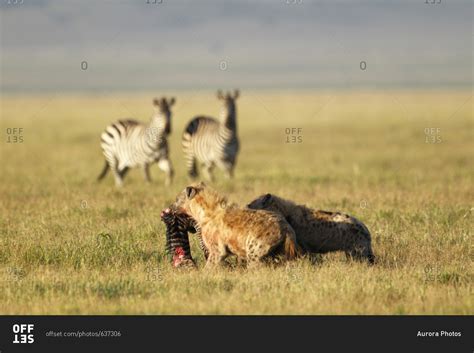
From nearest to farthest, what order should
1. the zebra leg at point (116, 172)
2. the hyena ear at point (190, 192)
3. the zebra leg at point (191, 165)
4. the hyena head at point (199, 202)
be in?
the hyena head at point (199, 202) → the hyena ear at point (190, 192) → the zebra leg at point (116, 172) → the zebra leg at point (191, 165)

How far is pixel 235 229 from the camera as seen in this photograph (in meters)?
10.0

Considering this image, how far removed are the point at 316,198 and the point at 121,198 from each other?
401cm

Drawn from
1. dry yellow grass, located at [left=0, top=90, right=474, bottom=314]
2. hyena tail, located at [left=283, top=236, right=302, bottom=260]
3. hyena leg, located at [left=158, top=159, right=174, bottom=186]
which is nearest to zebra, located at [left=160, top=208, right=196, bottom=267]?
dry yellow grass, located at [left=0, top=90, right=474, bottom=314]

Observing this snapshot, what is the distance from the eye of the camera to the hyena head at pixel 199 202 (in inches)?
411

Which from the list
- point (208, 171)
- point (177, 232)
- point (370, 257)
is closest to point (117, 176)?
point (208, 171)

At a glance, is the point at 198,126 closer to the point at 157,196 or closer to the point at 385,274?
the point at 157,196

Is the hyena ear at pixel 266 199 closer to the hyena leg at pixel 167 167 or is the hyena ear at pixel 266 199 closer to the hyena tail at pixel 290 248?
the hyena tail at pixel 290 248

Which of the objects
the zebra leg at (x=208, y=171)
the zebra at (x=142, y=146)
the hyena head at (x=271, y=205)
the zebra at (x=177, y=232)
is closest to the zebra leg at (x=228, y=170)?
the zebra leg at (x=208, y=171)

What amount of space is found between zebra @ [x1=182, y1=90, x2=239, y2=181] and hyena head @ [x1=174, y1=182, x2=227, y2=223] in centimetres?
1193

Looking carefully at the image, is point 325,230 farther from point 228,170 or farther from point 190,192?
point 228,170

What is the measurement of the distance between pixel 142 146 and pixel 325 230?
505 inches

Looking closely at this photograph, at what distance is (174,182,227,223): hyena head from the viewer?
10.4 m

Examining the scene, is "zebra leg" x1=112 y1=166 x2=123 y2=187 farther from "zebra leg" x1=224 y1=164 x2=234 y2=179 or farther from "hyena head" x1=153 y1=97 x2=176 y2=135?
"zebra leg" x1=224 y1=164 x2=234 y2=179

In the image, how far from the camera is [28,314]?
28.3 ft
